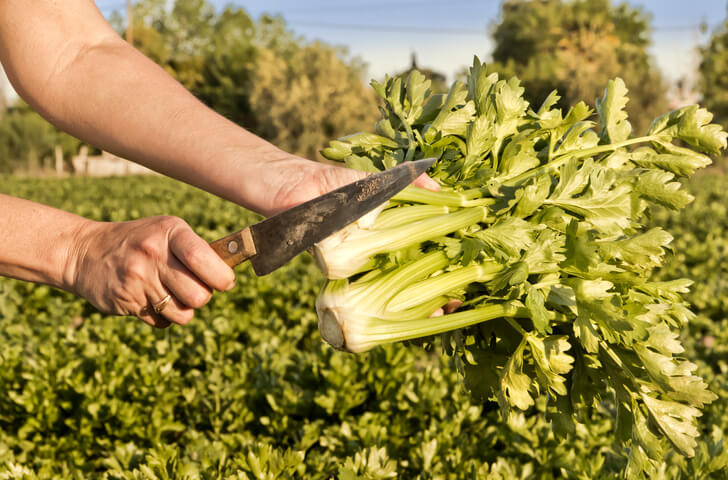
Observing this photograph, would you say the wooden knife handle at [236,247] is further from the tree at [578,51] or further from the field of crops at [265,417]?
the tree at [578,51]

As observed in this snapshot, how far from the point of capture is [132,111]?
206cm

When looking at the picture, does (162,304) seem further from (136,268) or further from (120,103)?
(120,103)

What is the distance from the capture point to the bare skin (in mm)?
1803

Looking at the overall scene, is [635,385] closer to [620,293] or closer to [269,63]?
[620,293]

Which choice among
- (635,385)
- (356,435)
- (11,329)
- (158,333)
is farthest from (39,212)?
(11,329)

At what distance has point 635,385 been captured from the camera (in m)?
1.86

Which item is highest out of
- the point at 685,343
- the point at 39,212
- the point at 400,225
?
the point at 400,225

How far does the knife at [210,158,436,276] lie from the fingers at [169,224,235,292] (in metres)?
0.09

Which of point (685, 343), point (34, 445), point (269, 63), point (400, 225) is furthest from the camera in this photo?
point (269, 63)

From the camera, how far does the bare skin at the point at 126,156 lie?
1803 mm

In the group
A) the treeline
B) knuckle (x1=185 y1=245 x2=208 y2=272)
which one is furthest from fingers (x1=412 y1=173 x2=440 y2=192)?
the treeline

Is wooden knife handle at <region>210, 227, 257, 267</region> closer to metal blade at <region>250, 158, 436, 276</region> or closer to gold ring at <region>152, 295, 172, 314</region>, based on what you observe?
metal blade at <region>250, 158, 436, 276</region>

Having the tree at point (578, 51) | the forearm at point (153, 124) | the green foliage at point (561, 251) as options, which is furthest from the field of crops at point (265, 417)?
the tree at point (578, 51)

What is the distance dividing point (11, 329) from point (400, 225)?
4423mm
